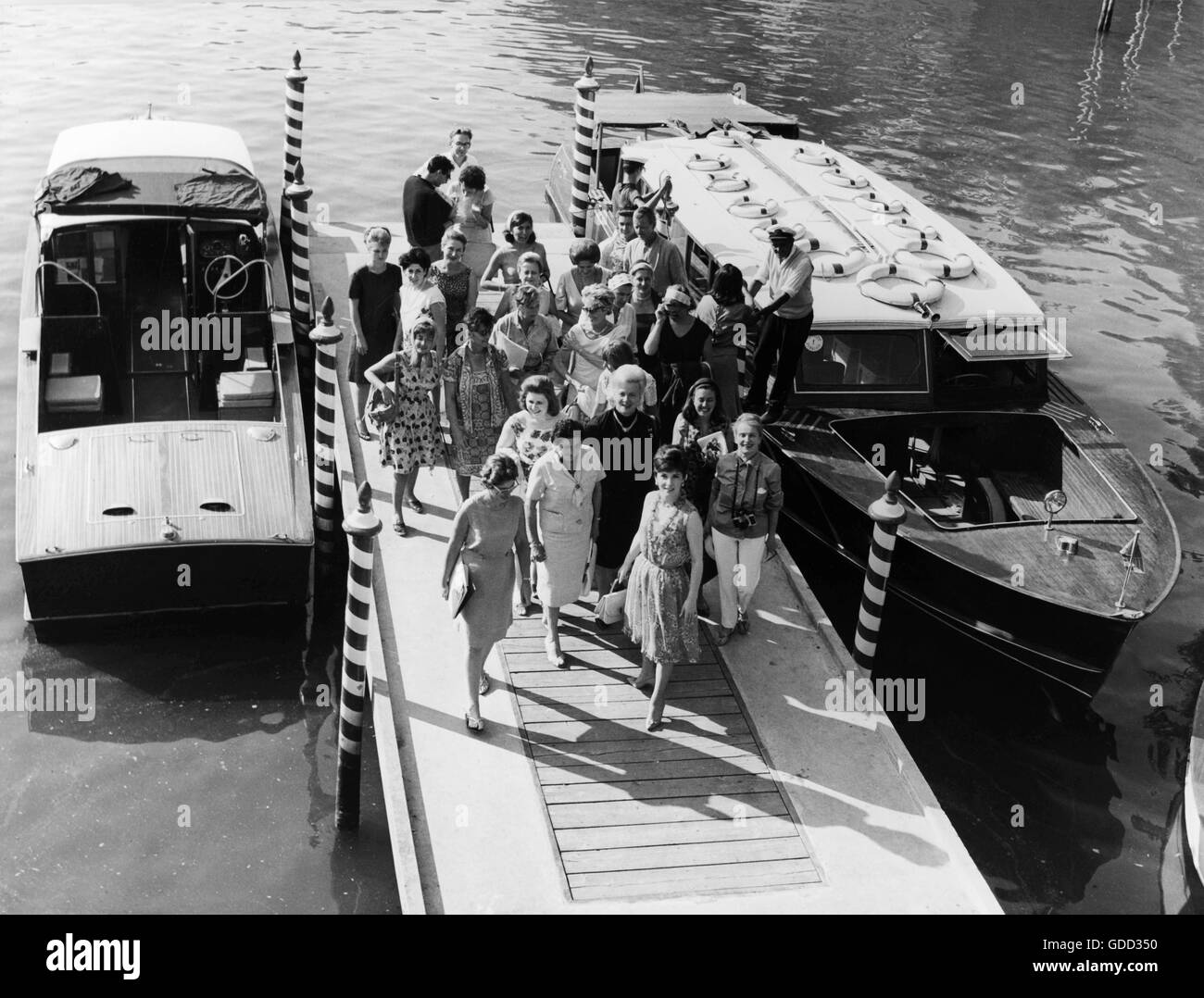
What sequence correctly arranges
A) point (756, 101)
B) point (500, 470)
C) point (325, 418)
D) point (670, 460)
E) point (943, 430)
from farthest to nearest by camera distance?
point (756, 101) < point (943, 430) < point (325, 418) < point (670, 460) < point (500, 470)

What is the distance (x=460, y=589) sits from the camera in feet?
27.8

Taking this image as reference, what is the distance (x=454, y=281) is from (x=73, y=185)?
3.92 meters

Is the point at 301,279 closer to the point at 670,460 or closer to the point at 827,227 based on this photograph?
the point at 827,227

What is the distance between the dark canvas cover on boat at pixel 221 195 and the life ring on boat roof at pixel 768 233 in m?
4.84

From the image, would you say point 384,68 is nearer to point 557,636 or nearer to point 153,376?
point 153,376

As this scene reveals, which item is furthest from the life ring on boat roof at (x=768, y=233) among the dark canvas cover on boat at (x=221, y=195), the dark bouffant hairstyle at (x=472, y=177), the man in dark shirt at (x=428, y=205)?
the dark canvas cover on boat at (x=221, y=195)

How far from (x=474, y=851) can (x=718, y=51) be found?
27.0 m

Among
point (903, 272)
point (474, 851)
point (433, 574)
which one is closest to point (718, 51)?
point (903, 272)

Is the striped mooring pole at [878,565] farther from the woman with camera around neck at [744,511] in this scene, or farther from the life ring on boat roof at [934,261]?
the life ring on boat roof at [934,261]

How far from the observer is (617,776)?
338 inches

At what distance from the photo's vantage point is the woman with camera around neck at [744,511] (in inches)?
363

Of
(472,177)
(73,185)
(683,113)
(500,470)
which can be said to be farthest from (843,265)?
(73,185)

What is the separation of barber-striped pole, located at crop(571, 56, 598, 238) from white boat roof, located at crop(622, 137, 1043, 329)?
5.51 feet

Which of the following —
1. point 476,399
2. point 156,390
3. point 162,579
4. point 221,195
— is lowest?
point 162,579
